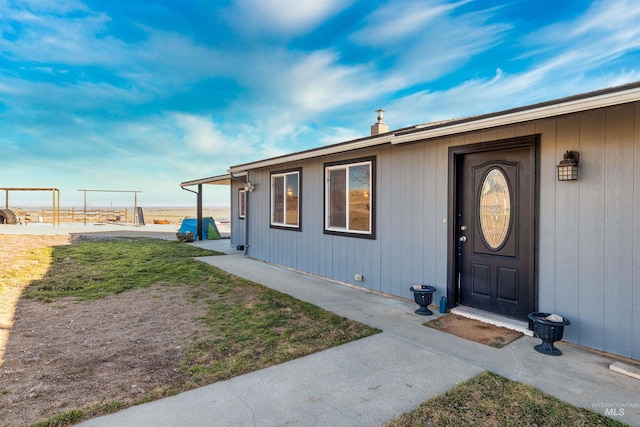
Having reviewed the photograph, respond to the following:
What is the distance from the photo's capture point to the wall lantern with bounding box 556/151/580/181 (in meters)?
2.99

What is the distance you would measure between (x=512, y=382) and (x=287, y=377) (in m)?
1.69

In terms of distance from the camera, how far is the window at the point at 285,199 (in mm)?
6848

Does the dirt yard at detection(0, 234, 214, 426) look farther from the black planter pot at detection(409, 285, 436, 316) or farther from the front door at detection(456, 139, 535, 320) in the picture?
the front door at detection(456, 139, 535, 320)

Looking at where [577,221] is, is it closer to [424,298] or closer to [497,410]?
[424,298]

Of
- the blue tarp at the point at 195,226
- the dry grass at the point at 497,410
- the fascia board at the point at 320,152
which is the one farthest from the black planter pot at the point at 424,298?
the blue tarp at the point at 195,226

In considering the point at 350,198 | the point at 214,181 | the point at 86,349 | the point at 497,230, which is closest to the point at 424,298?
the point at 497,230

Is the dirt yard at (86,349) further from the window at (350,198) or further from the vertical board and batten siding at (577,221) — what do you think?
the vertical board and batten siding at (577,221)

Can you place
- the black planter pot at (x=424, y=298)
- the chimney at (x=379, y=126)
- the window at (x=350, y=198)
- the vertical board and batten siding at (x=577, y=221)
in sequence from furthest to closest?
the chimney at (x=379, y=126)
the window at (x=350, y=198)
the black planter pot at (x=424, y=298)
the vertical board and batten siding at (x=577, y=221)

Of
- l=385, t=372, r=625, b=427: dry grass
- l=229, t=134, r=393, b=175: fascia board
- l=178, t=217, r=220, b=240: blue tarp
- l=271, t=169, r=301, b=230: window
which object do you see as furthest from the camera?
l=178, t=217, r=220, b=240: blue tarp

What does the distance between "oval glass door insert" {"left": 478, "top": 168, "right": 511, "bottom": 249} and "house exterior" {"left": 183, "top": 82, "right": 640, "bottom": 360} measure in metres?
0.01

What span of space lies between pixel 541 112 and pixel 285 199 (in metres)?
5.26

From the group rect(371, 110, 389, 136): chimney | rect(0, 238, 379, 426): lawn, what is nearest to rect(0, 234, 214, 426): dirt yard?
rect(0, 238, 379, 426): lawn

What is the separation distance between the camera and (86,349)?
301 cm

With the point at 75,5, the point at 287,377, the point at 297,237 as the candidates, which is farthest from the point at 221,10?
the point at 287,377
